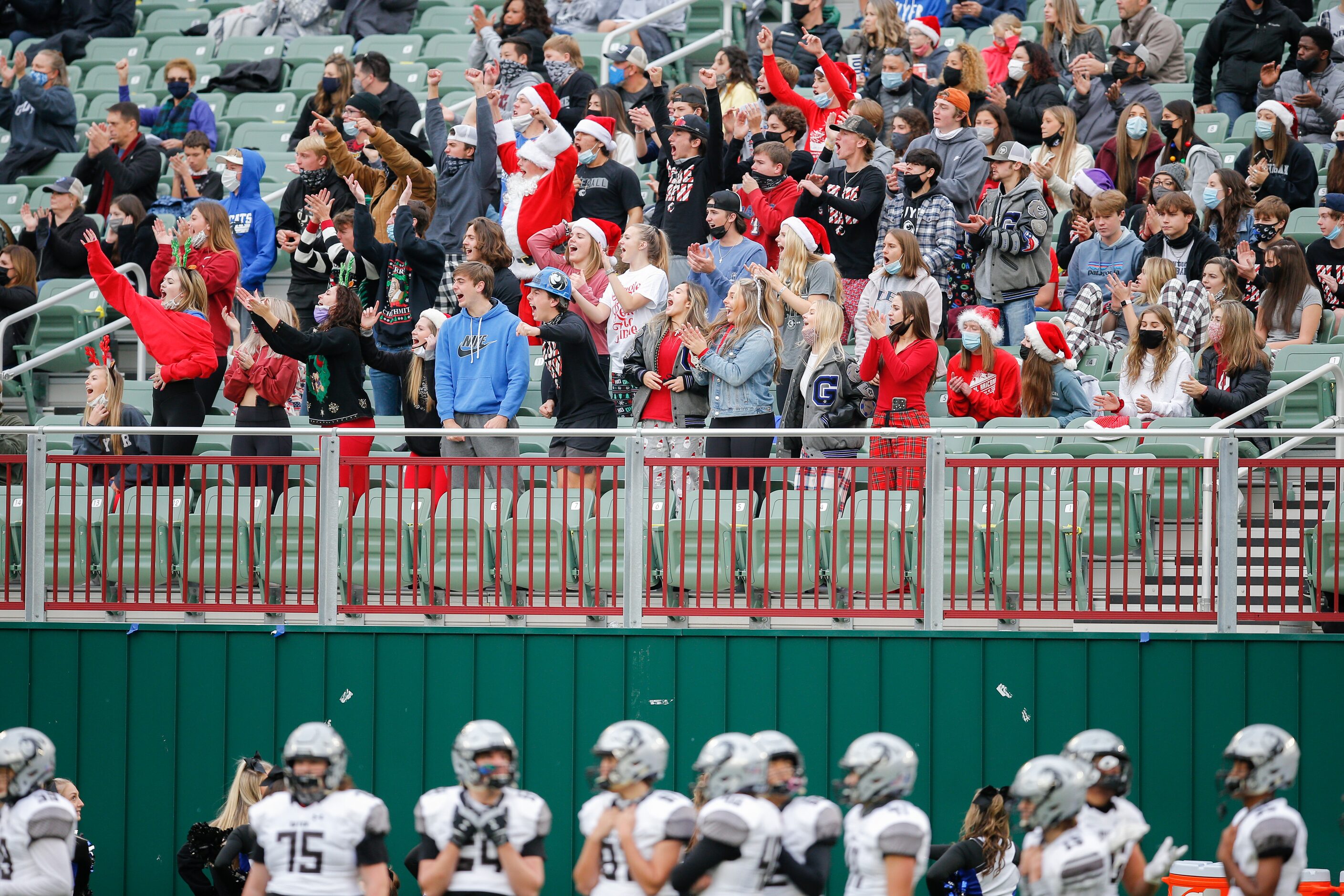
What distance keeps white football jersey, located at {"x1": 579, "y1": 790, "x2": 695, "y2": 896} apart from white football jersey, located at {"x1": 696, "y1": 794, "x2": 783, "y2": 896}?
92 mm

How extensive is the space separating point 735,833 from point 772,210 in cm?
655

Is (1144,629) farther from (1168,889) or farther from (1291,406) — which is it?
(1291,406)

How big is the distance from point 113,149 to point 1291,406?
9.37 m

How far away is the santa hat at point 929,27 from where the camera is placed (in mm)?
15109

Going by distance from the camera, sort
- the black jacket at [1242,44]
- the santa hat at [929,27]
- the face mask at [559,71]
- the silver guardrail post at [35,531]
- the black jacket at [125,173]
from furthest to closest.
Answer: the santa hat at [929,27] < the black jacket at [125,173] < the face mask at [559,71] < the black jacket at [1242,44] < the silver guardrail post at [35,531]

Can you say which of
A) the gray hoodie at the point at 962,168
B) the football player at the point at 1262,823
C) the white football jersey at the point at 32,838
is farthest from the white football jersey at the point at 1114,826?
the gray hoodie at the point at 962,168

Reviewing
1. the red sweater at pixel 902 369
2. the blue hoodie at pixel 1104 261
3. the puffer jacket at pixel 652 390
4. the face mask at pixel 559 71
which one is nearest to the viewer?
the red sweater at pixel 902 369

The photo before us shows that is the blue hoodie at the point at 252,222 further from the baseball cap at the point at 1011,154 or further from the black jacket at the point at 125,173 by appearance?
the baseball cap at the point at 1011,154

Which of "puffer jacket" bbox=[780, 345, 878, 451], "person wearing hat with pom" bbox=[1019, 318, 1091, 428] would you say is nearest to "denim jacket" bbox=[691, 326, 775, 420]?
A: "puffer jacket" bbox=[780, 345, 878, 451]

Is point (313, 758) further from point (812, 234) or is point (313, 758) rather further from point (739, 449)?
point (812, 234)

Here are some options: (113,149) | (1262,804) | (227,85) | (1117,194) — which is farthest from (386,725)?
(227,85)

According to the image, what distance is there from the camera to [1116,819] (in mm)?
7637

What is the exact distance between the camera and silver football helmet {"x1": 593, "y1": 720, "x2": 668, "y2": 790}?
7.54m

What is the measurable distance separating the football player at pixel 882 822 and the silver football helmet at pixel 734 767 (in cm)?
36
